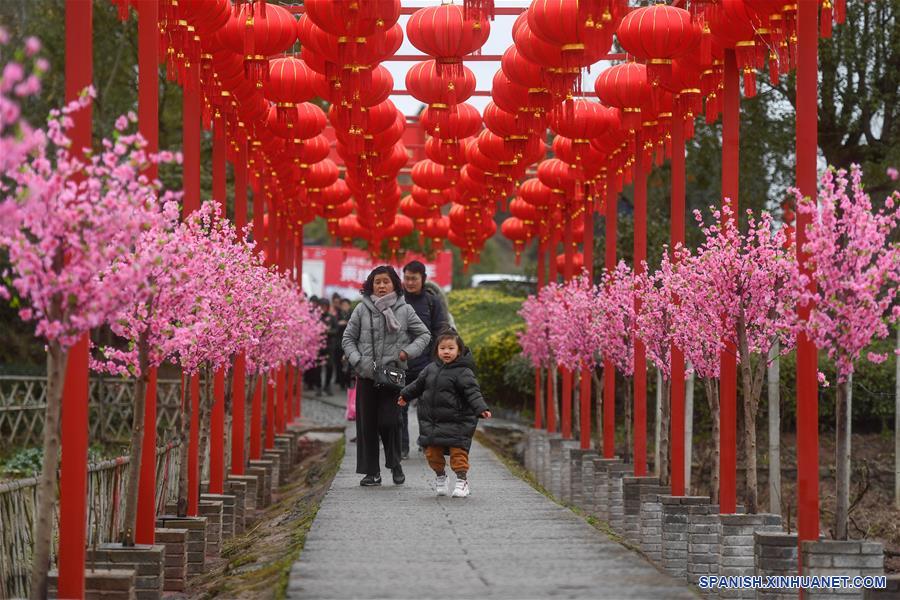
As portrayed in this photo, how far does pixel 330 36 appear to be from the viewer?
39.4 ft

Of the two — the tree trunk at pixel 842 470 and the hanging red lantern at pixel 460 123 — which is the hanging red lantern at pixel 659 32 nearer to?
the tree trunk at pixel 842 470

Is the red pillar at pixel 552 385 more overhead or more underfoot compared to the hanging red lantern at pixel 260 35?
more underfoot

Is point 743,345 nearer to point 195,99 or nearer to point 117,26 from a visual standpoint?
point 195,99

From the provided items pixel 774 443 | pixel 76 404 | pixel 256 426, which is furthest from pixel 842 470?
pixel 256 426

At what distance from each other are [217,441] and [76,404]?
6018mm

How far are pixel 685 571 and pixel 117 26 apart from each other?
2087 cm

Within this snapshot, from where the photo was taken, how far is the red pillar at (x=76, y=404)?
7.84 m

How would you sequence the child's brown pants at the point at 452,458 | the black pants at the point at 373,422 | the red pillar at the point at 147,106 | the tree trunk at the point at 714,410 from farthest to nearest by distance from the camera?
1. the black pants at the point at 373,422
2. the tree trunk at the point at 714,410
3. the child's brown pants at the point at 452,458
4. the red pillar at the point at 147,106

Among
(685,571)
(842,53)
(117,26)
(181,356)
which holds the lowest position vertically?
(685,571)

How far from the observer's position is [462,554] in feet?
29.3

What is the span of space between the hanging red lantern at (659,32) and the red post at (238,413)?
231 inches

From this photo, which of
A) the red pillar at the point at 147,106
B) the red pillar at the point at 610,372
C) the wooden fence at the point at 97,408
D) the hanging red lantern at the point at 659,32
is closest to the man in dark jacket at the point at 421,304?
the red pillar at the point at 610,372

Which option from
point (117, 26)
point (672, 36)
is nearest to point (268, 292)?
point (672, 36)

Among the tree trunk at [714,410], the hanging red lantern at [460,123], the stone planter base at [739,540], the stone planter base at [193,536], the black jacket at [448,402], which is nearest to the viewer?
the stone planter base at [739,540]
